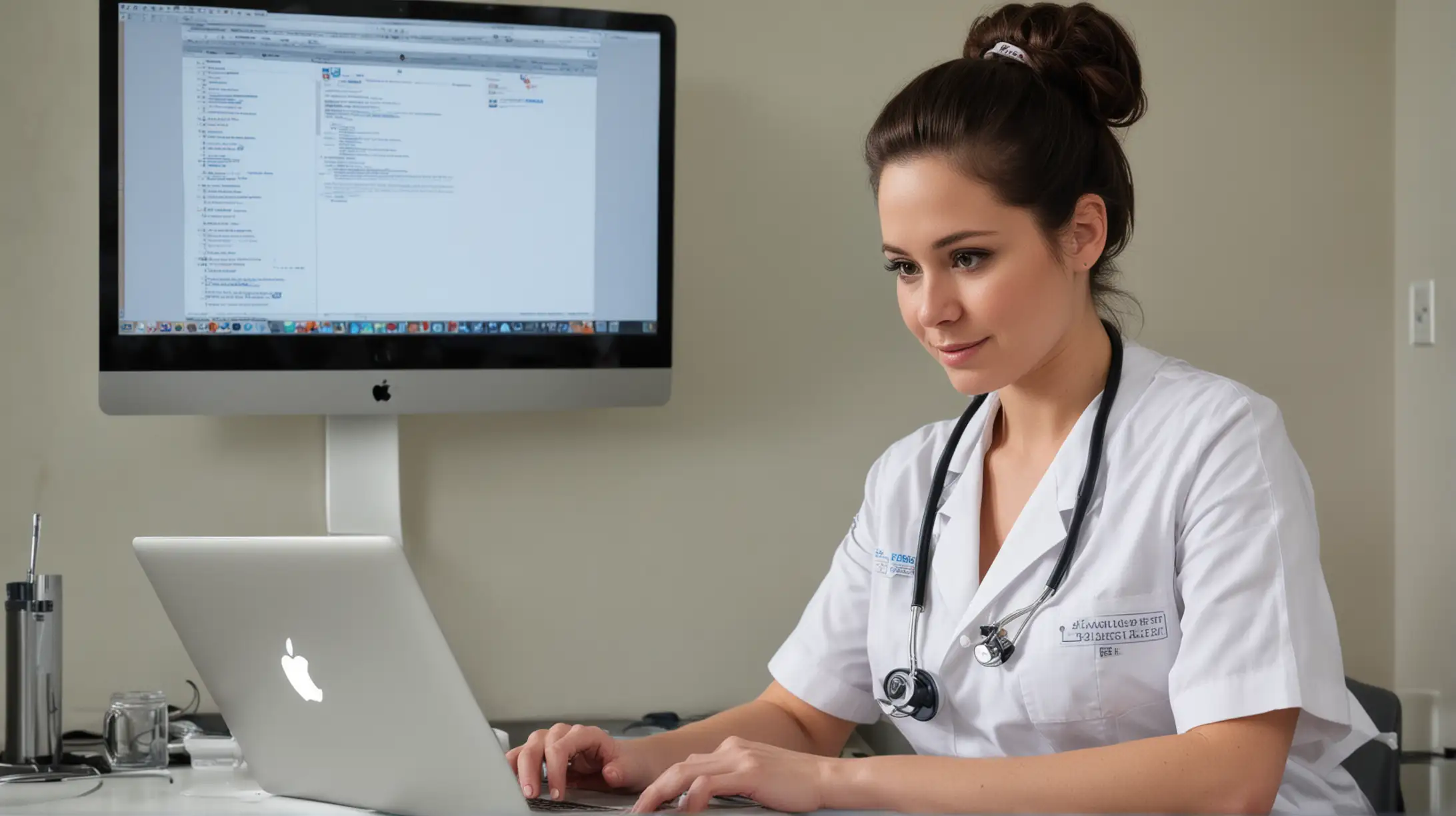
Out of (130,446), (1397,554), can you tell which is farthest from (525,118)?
(1397,554)

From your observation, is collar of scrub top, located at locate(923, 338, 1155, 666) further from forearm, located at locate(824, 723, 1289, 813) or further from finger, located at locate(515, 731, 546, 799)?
finger, located at locate(515, 731, 546, 799)

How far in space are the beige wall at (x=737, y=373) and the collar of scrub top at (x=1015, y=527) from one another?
2.05ft

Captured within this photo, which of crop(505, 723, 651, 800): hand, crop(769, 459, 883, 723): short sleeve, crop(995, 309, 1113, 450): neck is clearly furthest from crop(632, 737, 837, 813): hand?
crop(995, 309, 1113, 450): neck

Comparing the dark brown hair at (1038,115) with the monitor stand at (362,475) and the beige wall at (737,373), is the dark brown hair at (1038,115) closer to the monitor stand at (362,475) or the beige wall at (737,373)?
the beige wall at (737,373)

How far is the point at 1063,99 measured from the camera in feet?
4.49

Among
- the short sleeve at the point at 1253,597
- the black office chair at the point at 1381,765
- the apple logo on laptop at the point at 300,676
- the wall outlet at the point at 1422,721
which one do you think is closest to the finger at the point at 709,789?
the apple logo on laptop at the point at 300,676

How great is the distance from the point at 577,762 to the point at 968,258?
658 mm

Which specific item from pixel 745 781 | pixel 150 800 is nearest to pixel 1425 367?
pixel 745 781

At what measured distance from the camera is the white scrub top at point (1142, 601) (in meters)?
1.17

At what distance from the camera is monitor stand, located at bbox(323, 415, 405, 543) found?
6.23 feet

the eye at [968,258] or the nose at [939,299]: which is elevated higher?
the eye at [968,258]

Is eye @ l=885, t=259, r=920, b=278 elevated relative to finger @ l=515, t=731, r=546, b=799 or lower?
elevated

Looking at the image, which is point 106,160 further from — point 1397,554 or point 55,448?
point 1397,554

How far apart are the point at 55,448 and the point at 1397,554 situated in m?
2.19
